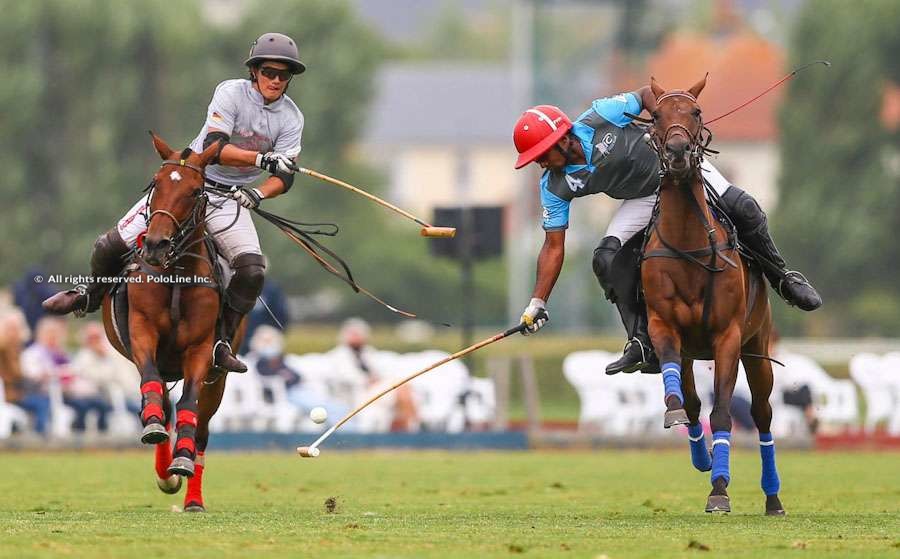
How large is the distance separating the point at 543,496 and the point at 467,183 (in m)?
74.7

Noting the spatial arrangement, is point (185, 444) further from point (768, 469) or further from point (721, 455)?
point (768, 469)

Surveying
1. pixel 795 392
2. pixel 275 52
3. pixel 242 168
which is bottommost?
pixel 795 392

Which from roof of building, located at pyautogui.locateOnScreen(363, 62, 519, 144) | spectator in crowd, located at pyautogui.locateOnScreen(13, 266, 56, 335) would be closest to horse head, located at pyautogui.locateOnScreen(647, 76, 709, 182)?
spectator in crowd, located at pyautogui.locateOnScreen(13, 266, 56, 335)

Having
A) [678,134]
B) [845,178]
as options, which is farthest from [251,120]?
[845,178]

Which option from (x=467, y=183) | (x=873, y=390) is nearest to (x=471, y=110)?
(x=467, y=183)

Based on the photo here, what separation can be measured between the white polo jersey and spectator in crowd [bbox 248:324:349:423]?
1097 cm

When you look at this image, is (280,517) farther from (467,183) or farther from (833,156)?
(467,183)

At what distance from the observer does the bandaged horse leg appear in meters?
12.2

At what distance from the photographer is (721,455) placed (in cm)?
1140

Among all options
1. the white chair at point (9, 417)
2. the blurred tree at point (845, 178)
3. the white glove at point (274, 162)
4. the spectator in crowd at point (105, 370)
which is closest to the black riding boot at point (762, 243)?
the white glove at point (274, 162)

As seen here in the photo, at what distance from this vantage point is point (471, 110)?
95375 millimetres

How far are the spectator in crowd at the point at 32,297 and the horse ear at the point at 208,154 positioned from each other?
40.2ft

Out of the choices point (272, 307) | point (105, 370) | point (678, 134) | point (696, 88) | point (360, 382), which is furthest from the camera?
point (360, 382)

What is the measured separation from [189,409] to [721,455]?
11.0 ft
